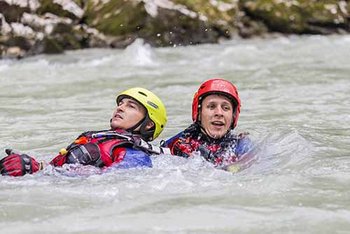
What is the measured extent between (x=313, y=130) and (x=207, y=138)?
1686mm

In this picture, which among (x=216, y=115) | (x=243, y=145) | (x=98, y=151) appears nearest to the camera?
(x=98, y=151)

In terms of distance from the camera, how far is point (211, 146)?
248 inches

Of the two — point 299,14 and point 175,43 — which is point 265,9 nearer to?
point 299,14

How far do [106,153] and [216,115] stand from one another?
47.6 inches

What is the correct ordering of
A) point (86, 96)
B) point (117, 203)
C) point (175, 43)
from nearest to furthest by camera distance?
point (117, 203)
point (86, 96)
point (175, 43)

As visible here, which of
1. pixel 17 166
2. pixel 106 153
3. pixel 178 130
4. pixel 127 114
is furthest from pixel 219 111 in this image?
pixel 17 166

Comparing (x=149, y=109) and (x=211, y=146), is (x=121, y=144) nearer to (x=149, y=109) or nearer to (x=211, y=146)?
(x=149, y=109)

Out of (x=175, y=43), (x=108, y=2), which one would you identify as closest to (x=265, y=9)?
(x=175, y=43)

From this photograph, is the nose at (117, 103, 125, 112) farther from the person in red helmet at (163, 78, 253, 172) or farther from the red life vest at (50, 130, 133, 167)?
the person in red helmet at (163, 78, 253, 172)

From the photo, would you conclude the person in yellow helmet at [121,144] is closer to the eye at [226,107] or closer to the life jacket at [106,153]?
the life jacket at [106,153]

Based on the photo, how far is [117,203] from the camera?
449 cm

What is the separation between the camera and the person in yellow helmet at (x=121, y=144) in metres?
5.39

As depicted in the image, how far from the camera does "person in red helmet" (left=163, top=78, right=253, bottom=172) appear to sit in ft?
20.6

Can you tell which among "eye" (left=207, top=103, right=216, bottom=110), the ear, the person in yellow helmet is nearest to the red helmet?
"eye" (left=207, top=103, right=216, bottom=110)
